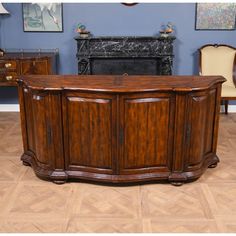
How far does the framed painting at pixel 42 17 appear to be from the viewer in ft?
15.3

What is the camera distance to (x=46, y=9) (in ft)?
15.3

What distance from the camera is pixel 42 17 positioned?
468 centimetres

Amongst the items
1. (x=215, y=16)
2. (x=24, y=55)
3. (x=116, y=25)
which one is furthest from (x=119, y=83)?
(x=215, y=16)

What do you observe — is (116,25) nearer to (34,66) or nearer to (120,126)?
(34,66)

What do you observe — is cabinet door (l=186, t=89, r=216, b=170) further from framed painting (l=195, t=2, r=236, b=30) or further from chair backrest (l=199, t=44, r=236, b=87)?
framed painting (l=195, t=2, r=236, b=30)

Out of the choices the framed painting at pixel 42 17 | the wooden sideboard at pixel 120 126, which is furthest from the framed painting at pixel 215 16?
the wooden sideboard at pixel 120 126

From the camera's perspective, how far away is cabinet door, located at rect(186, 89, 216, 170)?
8.79ft

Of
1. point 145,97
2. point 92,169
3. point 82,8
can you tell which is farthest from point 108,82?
point 82,8

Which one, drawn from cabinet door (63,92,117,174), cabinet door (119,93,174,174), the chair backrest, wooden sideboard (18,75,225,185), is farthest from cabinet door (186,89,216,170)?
the chair backrest

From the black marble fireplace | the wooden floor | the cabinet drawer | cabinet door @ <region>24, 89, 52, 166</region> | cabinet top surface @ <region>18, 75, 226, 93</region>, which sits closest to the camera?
the wooden floor

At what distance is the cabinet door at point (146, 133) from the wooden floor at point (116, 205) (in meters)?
0.19

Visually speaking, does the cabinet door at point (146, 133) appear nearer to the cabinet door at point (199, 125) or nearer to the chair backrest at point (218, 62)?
the cabinet door at point (199, 125)

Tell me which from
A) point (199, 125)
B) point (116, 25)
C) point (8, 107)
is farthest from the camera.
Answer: point (8, 107)

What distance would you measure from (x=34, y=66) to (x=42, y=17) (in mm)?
808
